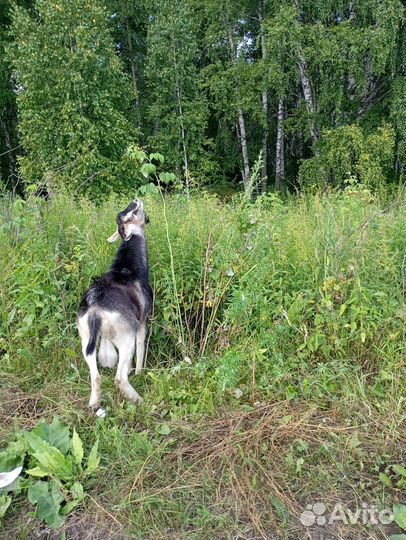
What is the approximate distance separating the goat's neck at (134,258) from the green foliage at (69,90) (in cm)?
1278

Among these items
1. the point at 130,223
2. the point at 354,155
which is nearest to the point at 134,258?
the point at 130,223

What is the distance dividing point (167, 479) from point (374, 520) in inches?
47.3

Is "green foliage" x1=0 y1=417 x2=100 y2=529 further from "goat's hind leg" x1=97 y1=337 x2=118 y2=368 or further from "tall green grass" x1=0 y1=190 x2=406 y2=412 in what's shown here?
"tall green grass" x1=0 y1=190 x2=406 y2=412

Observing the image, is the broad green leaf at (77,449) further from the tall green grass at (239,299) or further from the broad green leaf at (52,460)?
the tall green grass at (239,299)

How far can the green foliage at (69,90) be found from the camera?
54.9 ft

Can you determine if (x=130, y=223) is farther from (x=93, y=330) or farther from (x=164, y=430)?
(x=164, y=430)

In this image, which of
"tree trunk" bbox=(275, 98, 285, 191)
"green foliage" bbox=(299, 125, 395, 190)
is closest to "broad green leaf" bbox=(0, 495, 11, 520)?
"green foliage" bbox=(299, 125, 395, 190)

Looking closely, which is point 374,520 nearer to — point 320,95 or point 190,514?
point 190,514

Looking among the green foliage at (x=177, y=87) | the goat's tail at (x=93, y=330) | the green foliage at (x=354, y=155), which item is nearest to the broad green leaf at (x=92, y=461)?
the goat's tail at (x=93, y=330)

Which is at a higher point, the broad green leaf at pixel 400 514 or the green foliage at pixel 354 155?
the broad green leaf at pixel 400 514

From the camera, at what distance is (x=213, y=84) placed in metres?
20.0

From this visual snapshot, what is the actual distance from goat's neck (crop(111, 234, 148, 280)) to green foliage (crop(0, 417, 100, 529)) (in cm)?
145

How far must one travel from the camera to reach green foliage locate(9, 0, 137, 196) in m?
16.7

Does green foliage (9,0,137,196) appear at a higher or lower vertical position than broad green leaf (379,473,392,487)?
higher
